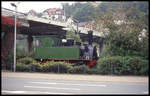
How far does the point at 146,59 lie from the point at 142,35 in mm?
2200

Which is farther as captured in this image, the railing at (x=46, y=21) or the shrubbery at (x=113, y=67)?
the shrubbery at (x=113, y=67)

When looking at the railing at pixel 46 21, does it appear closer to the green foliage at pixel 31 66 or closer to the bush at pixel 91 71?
the green foliage at pixel 31 66

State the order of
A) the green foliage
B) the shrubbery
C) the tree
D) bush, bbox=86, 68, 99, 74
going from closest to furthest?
the green foliage → the shrubbery → bush, bbox=86, 68, 99, 74 → the tree

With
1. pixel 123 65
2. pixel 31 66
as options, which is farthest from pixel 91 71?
pixel 31 66

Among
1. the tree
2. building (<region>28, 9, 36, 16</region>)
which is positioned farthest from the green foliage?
the tree

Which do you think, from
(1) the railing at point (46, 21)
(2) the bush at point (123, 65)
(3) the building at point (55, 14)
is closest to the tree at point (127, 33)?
(2) the bush at point (123, 65)

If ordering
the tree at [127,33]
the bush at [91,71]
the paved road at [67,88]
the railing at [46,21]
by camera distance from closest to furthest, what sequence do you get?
the paved road at [67,88] < the railing at [46,21] < the bush at [91,71] < the tree at [127,33]

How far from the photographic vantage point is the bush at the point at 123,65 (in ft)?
66.1

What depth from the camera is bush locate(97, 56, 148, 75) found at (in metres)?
20.2

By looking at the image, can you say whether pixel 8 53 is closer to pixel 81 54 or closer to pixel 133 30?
pixel 81 54

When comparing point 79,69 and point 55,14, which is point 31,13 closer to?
point 79,69

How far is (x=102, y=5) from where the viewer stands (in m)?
22.3

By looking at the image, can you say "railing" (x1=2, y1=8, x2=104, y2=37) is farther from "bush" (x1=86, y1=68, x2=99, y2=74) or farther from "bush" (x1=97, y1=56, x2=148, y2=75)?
"bush" (x1=86, y1=68, x2=99, y2=74)

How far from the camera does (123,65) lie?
2030 centimetres
